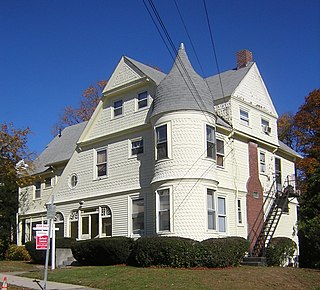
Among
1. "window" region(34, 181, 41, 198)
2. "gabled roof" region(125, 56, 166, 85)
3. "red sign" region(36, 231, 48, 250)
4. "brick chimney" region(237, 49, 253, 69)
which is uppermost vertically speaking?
"brick chimney" region(237, 49, 253, 69)

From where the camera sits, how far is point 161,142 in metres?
24.1

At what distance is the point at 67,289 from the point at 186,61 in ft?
43.9

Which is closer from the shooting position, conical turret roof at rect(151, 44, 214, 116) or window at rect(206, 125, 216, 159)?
conical turret roof at rect(151, 44, 214, 116)

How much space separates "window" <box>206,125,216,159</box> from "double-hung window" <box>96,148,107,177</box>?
23.4 feet

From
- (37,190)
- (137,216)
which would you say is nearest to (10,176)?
(37,190)

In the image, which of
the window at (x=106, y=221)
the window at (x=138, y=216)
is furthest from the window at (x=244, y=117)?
the window at (x=106, y=221)

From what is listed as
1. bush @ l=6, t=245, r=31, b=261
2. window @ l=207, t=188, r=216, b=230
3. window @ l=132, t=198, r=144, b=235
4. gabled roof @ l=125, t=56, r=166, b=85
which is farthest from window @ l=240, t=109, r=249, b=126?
bush @ l=6, t=245, r=31, b=261

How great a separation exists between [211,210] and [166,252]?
356cm

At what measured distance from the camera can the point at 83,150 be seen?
30.4m

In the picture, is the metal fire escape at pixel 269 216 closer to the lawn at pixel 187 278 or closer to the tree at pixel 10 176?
the lawn at pixel 187 278

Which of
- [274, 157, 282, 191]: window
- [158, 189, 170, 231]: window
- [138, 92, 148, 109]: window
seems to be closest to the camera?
[158, 189, 170, 231]: window

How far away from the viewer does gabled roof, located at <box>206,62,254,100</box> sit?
27.9 metres

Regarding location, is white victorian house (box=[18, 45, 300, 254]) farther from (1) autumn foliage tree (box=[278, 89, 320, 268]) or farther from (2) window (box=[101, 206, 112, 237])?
(1) autumn foliage tree (box=[278, 89, 320, 268])

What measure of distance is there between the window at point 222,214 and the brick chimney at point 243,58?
10154 millimetres
